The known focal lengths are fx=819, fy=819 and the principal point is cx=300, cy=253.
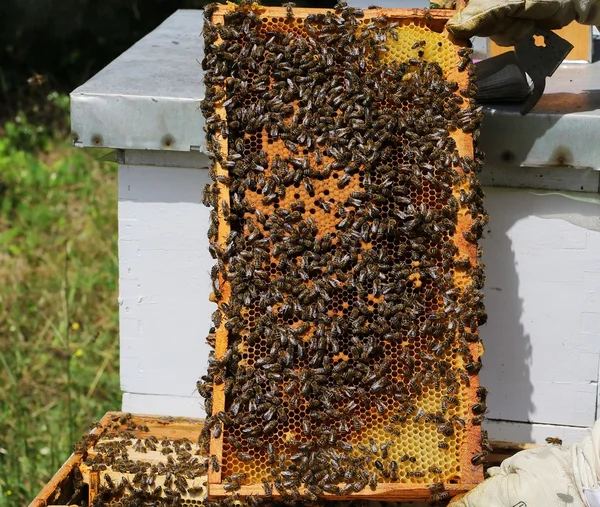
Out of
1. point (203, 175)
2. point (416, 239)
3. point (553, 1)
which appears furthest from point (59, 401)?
point (553, 1)

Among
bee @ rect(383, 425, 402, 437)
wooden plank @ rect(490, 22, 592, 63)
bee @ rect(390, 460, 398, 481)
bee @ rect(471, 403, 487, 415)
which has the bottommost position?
bee @ rect(390, 460, 398, 481)

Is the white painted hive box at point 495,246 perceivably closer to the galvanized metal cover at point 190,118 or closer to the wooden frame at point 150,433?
the galvanized metal cover at point 190,118

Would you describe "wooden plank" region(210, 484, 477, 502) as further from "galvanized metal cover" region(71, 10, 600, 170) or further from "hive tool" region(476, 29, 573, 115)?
"hive tool" region(476, 29, 573, 115)

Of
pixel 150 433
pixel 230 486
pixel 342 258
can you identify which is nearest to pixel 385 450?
pixel 230 486

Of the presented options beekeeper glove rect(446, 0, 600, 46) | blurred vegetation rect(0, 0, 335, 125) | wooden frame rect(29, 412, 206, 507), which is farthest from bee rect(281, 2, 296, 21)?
blurred vegetation rect(0, 0, 335, 125)

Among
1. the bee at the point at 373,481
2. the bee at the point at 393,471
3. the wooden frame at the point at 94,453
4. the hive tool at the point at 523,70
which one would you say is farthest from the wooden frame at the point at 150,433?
the hive tool at the point at 523,70

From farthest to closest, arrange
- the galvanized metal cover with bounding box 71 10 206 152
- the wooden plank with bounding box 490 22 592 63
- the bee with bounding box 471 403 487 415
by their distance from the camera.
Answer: the wooden plank with bounding box 490 22 592 63
the galvanized metal cover with bounding box 71 10 206 152
the bee with bounding box 471 403 487 415
